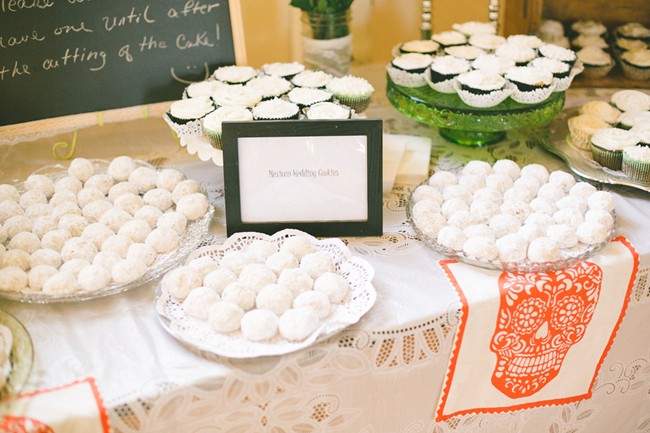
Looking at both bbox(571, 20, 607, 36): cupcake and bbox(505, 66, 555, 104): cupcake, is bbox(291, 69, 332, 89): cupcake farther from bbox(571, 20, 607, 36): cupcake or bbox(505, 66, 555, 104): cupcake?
bbox(571, 20, 607, 36): cupcake

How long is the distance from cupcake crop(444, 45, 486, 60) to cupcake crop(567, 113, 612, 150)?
0.27 m

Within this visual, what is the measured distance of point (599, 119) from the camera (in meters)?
1.41

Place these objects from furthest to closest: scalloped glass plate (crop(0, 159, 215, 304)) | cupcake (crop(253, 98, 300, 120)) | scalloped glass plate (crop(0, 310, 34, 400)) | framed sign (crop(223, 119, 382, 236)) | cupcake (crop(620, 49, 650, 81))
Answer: cupcake (crop(620, 49, 650, 81)) < cupcake (crop(253, 98, 300, 120)) < framed sign (crop(223, 119, 382, 236)) < scalloped glass plate (crop(0, 159, 215, 304)) < scalloped glass plate (crop(0, 310, 34, 400))

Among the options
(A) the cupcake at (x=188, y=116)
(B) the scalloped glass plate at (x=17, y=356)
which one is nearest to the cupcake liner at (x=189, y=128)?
(A) the cupcake at (x=188, y=116)

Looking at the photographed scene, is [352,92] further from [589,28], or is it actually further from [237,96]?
[589,28]

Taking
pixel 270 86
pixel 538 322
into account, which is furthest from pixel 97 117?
pixel 538 322

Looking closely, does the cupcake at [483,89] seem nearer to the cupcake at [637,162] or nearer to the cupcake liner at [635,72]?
the cupcake at [637,162]

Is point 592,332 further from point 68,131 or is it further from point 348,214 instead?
point 68,131

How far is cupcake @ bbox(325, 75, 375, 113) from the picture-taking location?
4.24 ft

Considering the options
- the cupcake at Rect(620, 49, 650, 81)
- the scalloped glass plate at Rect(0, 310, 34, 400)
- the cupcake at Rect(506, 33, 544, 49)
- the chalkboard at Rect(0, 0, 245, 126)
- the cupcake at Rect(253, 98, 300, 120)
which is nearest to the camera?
the scalloped glass plate at Rect(0, 310, 34, 400)

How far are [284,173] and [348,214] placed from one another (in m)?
0.13

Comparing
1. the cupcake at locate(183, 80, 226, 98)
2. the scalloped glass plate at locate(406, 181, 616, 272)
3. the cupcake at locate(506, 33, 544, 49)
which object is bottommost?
the scalloped glass plate at locate(406, 181, 616, 272)

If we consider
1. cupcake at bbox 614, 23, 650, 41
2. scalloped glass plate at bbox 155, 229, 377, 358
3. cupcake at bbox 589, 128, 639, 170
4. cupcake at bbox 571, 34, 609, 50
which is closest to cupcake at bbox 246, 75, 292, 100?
scalloped glass plate at bbox 155, 229, 377, 358

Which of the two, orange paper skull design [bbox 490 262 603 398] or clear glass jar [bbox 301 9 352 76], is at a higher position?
clear glass jar [bbox 301 9 352 76]
